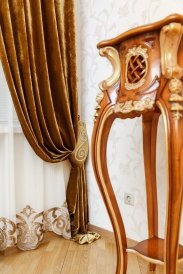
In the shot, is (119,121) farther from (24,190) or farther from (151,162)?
(24,190)

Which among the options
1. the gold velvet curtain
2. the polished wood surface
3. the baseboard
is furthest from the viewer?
the baseboard

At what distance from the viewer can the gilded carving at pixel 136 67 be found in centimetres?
112

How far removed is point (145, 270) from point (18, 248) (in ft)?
2.65

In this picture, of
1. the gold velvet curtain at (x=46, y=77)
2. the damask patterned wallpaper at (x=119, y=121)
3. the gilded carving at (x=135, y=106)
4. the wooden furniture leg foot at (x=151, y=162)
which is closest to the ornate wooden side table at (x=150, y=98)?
the gilded carving at (x=135, y=106)

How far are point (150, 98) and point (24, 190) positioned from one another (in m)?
1.13

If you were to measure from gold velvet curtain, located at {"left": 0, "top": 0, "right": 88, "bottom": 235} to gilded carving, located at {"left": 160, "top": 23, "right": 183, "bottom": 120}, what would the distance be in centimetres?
95

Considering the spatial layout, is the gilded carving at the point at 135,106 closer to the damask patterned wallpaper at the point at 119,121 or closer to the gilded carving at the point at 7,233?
the damask patterned wallpaper at the point at 119,121

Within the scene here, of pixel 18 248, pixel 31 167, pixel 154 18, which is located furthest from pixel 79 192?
pixel 154 18

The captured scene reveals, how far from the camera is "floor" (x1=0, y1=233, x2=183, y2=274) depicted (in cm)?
157

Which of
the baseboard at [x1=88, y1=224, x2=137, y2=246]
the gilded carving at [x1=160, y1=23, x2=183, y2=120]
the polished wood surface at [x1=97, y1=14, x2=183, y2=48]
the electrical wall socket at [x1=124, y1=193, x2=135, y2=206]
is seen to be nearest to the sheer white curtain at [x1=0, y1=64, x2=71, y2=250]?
the baseboard at [x1=88, y1=224, x2=137, y2=246]

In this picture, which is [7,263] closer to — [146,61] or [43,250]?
[43,250]

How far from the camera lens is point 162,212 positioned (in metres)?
1.68

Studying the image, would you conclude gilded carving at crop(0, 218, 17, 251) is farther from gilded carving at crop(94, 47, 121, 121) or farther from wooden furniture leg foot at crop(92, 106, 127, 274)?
gilded carving at crop(94, 47, 121, 121)

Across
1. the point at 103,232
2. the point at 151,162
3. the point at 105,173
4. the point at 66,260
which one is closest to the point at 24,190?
the point at 66,260
